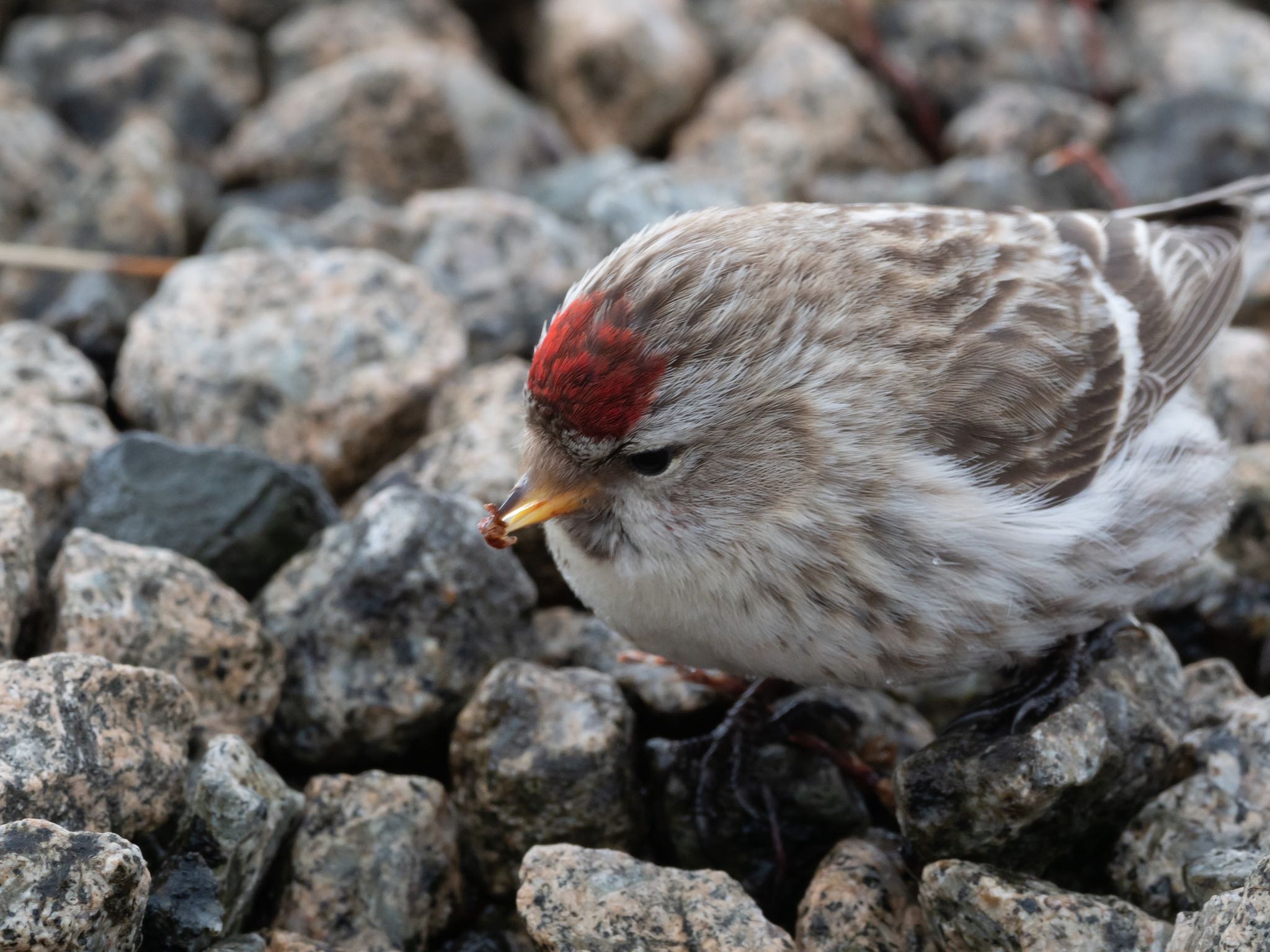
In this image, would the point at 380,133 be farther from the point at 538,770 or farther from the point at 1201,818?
the point at 1201,818

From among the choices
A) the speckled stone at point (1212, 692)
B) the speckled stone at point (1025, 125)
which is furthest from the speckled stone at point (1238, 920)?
the speckled stone at point (1025, 125)

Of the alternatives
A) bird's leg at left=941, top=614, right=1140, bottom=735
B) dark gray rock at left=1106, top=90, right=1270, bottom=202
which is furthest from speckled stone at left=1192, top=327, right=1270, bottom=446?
dark gray rock at left=1106, top=90, right=1270, bottom=202

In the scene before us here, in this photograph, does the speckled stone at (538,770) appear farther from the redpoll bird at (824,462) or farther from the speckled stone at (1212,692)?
the speckled stone at (1212,692)

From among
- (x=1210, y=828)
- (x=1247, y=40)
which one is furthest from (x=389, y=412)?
(x=1247, y=40)

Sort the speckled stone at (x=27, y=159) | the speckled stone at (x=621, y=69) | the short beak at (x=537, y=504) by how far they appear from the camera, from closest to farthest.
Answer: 1. the short beak at (x=537, y=504)
2. the speckled stone at (x=27, y=159)
3. the speckled stone at (x=621, y=69)

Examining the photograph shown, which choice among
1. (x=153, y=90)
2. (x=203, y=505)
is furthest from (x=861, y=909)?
(x=153, y=90)

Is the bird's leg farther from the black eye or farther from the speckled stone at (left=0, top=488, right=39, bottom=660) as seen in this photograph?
the speckled stone at (left=0, top=488, right=39, bottom=660)

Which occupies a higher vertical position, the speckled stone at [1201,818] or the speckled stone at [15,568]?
the speckled stone at [15,568]
